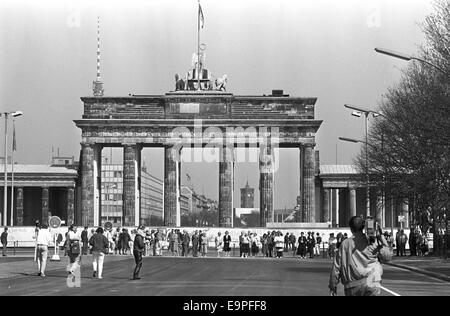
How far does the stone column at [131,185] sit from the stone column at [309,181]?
62.2 ft

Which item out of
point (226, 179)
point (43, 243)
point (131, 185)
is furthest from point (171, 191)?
point (43, 243)

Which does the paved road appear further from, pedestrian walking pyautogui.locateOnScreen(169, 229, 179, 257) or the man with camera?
pedestrian walking pyautogui.locateOnScreen(169, 229, 179, 257)

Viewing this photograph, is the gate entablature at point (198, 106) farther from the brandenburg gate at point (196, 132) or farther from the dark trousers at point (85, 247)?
the dark trousers at point (85, 247)

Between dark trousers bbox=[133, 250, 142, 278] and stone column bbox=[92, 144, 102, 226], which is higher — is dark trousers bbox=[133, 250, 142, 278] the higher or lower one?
the lower one

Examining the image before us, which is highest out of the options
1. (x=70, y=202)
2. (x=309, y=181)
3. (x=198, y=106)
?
(x=198, y=106)

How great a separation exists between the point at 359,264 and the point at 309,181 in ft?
330

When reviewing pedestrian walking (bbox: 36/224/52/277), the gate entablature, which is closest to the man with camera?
pedestrian walking (bbox: 36/224/52/277)

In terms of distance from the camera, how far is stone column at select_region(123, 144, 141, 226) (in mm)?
113188

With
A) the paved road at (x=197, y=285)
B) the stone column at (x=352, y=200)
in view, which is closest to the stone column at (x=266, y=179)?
the stone column at (x=352, y=200)

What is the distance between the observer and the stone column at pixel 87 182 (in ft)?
372

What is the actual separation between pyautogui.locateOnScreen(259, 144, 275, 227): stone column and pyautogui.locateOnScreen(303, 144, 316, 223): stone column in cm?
376

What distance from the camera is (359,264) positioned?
13109 mm

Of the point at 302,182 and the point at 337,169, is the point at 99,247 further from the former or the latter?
the point at 337,169
